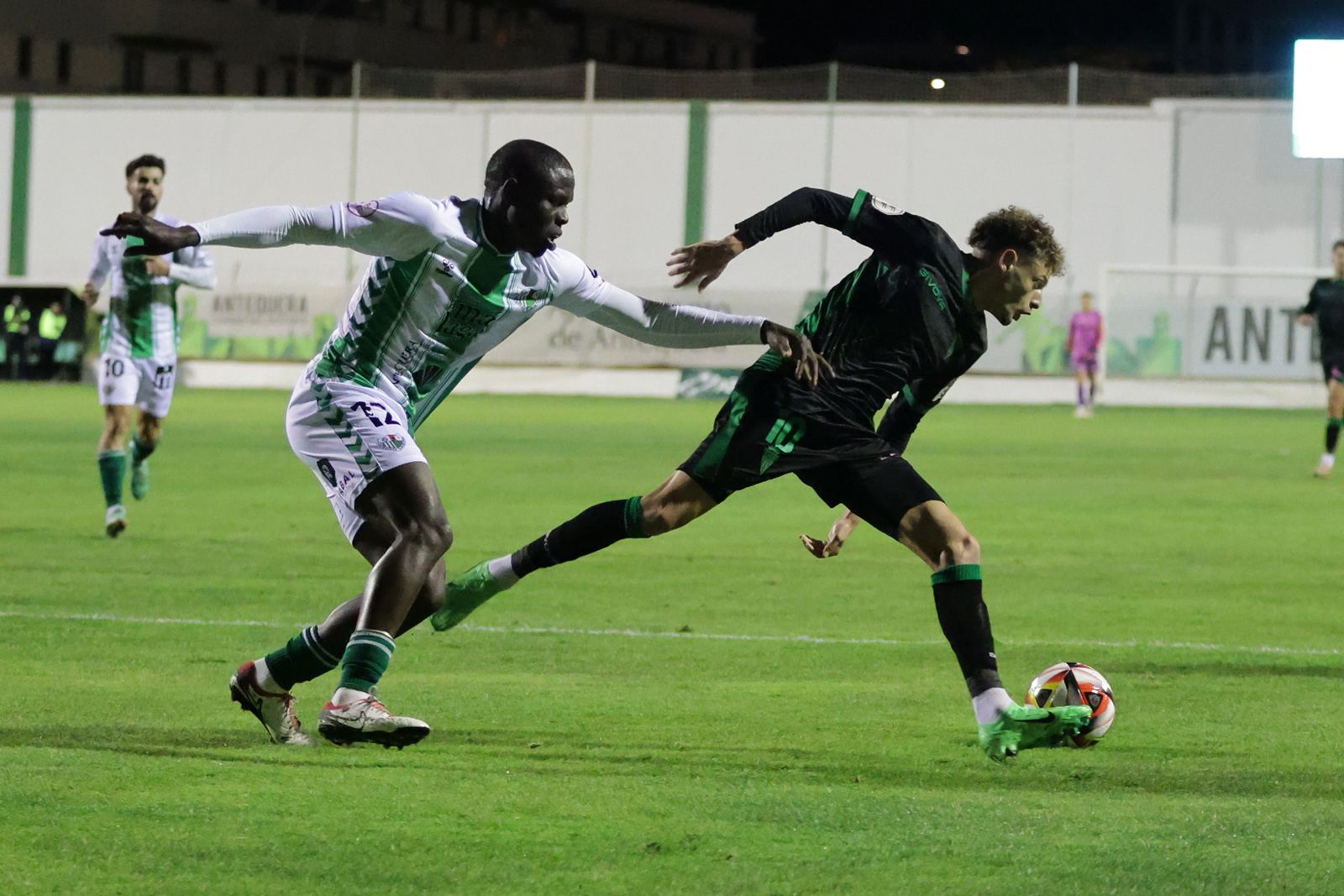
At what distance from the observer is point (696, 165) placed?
4678cm

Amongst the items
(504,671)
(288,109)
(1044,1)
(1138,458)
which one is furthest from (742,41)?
(504,671)

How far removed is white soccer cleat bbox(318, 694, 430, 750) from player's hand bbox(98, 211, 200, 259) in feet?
4.40

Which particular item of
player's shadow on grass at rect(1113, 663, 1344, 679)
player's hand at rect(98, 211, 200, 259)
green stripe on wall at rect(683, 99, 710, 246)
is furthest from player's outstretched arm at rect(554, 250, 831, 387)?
green stripe on wall at rect(683, 99, 710, 246)

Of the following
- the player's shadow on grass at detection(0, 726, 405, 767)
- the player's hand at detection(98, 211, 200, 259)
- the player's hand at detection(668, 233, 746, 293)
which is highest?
the player's hand at detection(668, 233, 746, 293)

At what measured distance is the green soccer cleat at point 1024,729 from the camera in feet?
20.2

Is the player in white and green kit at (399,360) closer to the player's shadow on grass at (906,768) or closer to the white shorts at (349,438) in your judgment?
the white shorts at (349,438)

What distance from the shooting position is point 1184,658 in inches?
344

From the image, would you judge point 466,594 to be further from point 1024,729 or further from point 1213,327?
point 1213,327

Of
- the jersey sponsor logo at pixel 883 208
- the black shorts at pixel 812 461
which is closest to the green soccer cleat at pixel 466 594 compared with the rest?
the black shorts at pixel 812 461

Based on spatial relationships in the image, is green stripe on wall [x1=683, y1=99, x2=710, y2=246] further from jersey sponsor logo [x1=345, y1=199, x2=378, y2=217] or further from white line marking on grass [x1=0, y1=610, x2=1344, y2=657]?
jersey sponsor logo [x1=345, y1=199, x2=378, y2=217]

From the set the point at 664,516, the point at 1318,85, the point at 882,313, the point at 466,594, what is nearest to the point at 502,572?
the point at 466,594

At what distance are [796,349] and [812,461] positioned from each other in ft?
1.78

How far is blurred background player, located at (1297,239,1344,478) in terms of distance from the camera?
68.2 feet

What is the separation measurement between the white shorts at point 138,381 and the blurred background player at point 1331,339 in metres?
11.8
